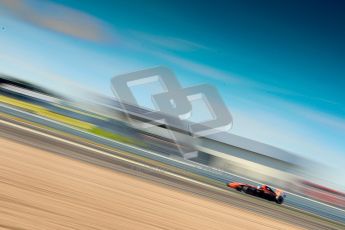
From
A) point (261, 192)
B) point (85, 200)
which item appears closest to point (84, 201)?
point (85, 200)

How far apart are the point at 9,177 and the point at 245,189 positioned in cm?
1358

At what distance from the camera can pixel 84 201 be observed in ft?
18.7

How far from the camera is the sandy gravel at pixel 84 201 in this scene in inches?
176

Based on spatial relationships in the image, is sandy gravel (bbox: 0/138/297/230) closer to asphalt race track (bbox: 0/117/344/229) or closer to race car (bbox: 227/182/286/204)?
asphalt race track (bbox: 0/117/344/229)

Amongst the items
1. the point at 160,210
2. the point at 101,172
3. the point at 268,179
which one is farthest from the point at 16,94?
the point at 160,210

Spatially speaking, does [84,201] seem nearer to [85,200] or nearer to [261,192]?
[85,200]

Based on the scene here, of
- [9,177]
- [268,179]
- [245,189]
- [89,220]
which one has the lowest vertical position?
[89,220]

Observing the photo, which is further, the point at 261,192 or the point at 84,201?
the point at 261,192

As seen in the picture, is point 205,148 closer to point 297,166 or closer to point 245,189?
point 297,166

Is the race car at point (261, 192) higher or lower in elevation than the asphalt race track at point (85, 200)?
higher

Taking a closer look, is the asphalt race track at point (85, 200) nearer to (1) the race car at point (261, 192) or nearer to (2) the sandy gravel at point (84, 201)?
(2) the sandy gravel at point (84, 201)

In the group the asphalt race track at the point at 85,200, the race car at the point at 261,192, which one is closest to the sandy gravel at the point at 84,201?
the asphalt race track at the point at 85,200

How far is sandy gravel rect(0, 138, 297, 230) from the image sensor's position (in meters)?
4.46

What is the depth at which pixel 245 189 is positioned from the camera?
18156 millimetres
